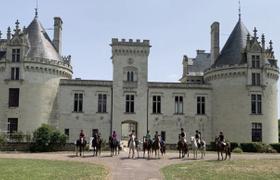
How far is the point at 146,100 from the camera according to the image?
48.8m

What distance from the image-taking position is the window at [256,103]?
47.8 meters

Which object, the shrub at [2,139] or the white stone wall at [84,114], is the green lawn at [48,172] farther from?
the white stone wall at [84,114]

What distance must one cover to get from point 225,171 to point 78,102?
2708 cm

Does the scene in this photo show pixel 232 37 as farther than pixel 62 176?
Yes

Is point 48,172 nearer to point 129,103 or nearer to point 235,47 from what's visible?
point 129,103

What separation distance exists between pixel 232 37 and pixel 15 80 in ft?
83.3

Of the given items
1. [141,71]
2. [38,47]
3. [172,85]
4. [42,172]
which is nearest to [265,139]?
[172,85]

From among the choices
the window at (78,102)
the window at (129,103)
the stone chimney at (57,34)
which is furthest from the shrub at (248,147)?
the stone chimney at (57,34)

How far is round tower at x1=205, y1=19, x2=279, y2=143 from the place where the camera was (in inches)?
1869

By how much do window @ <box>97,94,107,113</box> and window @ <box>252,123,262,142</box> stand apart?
54.3ft

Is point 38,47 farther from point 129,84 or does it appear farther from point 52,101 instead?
point 129,84

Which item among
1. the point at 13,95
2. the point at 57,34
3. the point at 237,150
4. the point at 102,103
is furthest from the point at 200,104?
the point at 13,95

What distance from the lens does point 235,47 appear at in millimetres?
50000

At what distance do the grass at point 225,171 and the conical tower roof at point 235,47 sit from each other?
2267 cm
